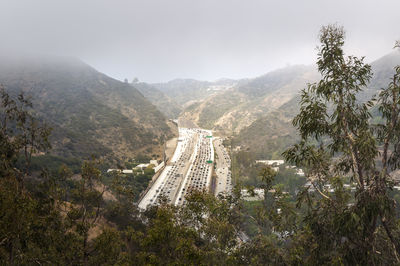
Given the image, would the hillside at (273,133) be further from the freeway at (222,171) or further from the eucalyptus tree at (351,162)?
the eucalyptus tree at (351,162)

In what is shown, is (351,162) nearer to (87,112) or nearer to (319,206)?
(319,206)

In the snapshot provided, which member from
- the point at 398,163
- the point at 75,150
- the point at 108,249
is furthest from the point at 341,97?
the point at 75,150

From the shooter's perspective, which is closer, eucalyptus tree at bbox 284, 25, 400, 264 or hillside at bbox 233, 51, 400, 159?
eucalyptus tree at bbox 284, 25, 400, 264

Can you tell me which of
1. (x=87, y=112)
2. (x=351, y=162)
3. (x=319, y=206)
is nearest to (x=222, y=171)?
(x=319, y=206)

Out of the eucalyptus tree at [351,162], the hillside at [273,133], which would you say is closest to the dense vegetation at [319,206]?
the eucalyptus tree at [351,162]

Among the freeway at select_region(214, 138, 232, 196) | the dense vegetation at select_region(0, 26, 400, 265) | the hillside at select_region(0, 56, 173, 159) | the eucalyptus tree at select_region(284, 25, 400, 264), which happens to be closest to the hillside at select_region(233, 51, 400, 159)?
the freeway at select_region(214, 138, 232, 196)

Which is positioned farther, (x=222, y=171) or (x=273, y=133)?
(x=273, y=133)

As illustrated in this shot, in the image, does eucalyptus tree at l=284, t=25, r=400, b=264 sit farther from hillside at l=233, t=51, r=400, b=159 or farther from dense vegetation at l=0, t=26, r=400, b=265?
hillside at l=233, t=51, r=400, b=159
